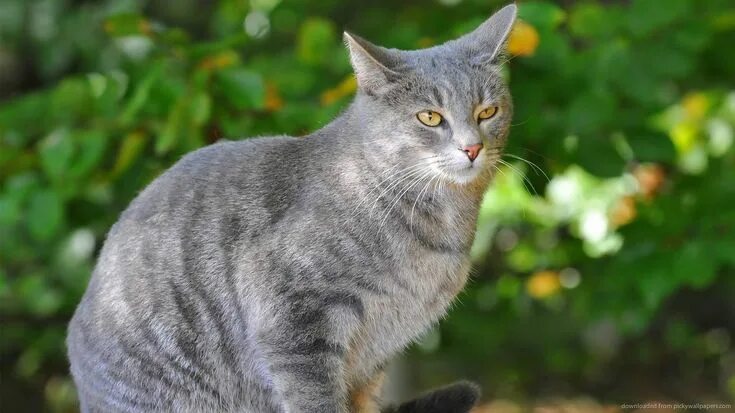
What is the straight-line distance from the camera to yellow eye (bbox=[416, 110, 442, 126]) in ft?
7.66

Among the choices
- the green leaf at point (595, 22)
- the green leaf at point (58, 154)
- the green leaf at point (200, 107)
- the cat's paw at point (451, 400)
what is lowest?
the green leaf at point (58, 154)

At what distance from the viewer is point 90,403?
2.46 m

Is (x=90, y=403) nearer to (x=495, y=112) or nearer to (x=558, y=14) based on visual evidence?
(x=495, y=112)

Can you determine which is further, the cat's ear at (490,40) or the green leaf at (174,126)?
the green leaf at (174,126)

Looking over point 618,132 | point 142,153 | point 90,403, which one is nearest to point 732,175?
point 618,132

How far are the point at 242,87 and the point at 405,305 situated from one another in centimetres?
97

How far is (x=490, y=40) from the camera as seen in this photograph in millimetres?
2438

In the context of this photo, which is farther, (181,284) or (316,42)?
(316,42)

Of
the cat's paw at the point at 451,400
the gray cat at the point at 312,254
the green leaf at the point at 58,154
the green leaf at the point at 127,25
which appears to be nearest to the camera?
A: the gray cat at the point at 312,254

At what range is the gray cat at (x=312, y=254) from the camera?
2.28 meters

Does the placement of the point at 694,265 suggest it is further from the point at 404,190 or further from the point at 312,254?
the point at 312,254

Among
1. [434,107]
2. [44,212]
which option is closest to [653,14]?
[434,107]

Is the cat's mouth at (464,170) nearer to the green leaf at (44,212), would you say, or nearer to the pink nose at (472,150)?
the pink nose at (472,150)

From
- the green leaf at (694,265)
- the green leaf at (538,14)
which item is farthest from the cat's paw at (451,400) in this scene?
the green leaf at (538,14)
